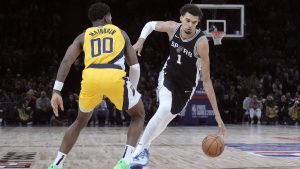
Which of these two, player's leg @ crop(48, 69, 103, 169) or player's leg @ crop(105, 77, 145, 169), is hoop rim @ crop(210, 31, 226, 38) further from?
player's leg @ crop(48, 69, 103, 169)

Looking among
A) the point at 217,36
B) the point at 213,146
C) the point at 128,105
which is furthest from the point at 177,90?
the point at 217,36

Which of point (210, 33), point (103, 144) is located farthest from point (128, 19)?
point (103, 144)

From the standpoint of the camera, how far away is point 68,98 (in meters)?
17.3

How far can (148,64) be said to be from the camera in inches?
779

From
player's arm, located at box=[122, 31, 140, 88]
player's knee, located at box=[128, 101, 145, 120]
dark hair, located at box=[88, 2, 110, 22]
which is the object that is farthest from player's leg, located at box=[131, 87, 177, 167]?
dark hair, located at box=[88, 2, 110, 22]

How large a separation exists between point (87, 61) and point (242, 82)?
1509 centimetres

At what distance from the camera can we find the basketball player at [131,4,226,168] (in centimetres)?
554

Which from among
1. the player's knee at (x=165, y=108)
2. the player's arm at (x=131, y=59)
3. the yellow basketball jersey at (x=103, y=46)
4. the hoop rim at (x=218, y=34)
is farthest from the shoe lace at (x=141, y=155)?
the hoop rim at (x=218, y=34)

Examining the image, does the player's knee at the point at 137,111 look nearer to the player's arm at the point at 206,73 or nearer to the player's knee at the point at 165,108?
the player's knee at the point at 165,108

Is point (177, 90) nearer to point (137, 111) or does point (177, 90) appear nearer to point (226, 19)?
point (137, 111)

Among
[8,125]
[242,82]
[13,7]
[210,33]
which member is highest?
[13,7]

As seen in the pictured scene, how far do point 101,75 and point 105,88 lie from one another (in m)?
0.12

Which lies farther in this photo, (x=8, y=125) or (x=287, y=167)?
(x=8, y=125)

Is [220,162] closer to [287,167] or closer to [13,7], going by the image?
[287,167]
